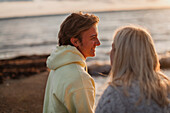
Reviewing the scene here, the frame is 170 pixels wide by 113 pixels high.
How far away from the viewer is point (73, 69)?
86.6 inches

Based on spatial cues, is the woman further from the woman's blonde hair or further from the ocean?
the ocean

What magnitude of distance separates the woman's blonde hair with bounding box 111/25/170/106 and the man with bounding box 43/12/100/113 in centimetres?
33

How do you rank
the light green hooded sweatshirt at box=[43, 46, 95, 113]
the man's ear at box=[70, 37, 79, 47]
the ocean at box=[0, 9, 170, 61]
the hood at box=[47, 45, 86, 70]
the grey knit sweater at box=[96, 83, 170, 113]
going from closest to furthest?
the grey knit sweater at box=[96, 83, 170, 113] < the light green hooded sweatshirt at box=[43, 46, 95, 113] < the hood at box=[47, 45, 86, 70] < the man's ear at box=[70, 37, 79, 47] < the ocean at box=[0, 9, 170, 61]

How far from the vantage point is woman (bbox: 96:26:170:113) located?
1.94 meters

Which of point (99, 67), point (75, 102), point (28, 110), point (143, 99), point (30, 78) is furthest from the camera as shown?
point (99, 67)

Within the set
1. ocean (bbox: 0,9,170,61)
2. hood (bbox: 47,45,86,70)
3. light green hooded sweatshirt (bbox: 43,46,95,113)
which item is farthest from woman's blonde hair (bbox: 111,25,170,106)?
ocean (bbox: 0,9,170,61)

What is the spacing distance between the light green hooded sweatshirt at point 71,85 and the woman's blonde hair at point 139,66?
29cm

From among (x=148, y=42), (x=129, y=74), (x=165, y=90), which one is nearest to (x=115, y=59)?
(x=129, y=74)

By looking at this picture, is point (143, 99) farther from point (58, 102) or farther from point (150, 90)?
point (58, 102)

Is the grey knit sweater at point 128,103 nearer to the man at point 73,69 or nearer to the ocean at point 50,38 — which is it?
the man at point 73,69

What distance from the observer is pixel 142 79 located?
1.99 meters

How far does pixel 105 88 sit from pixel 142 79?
38cm

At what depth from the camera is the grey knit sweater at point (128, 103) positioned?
192 cm

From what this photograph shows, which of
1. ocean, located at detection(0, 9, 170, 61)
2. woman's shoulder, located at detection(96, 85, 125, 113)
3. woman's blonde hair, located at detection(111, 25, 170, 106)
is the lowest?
ocean, located at detection(0, 9, 170, 61)
